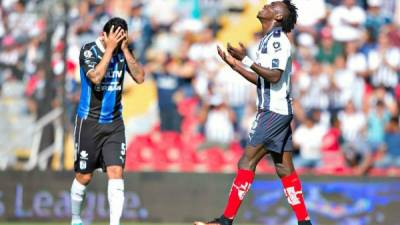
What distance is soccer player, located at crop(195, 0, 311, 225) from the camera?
1067 centimetres

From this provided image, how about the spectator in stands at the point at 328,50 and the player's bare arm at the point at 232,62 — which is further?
the spectator in stands at the point at 328,50

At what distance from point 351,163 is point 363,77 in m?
1.91

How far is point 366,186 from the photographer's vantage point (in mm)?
15602

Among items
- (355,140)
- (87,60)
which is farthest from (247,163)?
(355,140)

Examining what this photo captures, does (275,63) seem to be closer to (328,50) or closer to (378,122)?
(378,122)

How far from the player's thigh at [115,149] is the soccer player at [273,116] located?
128 cm

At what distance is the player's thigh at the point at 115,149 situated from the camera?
1109 cm

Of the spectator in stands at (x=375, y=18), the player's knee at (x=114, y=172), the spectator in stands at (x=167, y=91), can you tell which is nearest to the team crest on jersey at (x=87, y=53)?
the player's knee at (x=114, y=172)

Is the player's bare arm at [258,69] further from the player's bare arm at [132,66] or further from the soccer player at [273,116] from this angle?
the player's bare arm at [132,66]

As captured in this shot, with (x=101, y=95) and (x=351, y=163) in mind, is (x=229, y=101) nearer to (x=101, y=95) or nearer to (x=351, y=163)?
(x=351, y=163)

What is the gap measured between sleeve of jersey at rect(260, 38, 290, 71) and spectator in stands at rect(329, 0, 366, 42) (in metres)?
7.74

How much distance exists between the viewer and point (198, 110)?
56.5 ft

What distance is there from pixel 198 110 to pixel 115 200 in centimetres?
Answer: 649

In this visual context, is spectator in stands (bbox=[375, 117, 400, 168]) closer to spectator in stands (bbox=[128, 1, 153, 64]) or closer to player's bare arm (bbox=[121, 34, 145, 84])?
spectator in stands (bbox=[128, 1, 153, 64])
